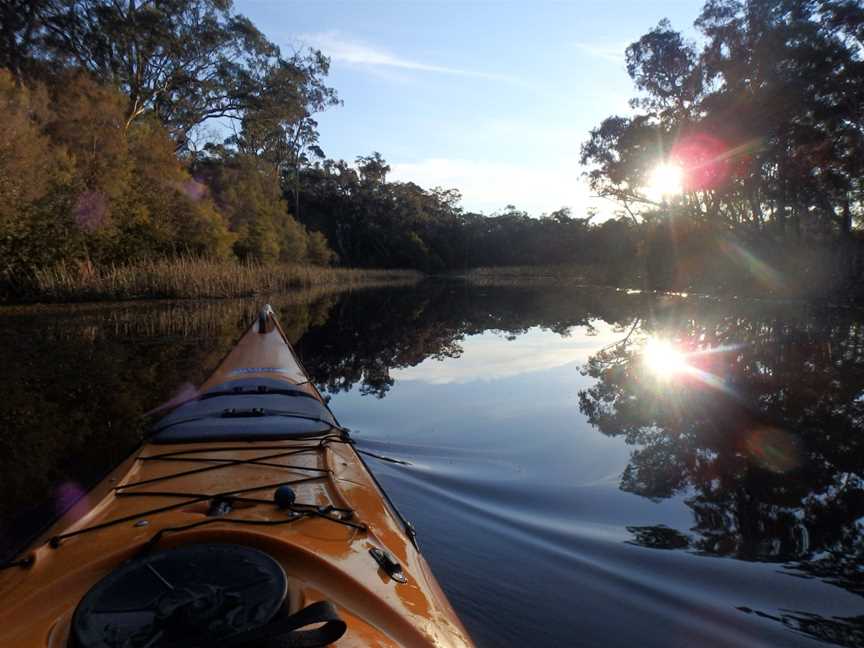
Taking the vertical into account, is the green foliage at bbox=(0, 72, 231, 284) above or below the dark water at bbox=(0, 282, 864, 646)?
above

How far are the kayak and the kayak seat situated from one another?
0.35ft

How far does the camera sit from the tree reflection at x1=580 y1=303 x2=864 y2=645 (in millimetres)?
2195

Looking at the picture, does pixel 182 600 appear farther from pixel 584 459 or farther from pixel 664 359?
pixel 664 359

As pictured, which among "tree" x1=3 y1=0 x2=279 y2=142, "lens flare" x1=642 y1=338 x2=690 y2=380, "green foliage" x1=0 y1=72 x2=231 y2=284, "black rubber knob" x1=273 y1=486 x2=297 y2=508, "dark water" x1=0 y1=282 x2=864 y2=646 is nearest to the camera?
"black rubber knob" x1=273 y1=486 x2=297 y2=508

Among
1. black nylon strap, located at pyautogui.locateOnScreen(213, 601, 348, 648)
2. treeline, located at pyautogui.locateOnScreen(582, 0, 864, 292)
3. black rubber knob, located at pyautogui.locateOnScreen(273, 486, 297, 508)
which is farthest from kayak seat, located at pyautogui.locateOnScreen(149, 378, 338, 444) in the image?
treeline, located at pyautogui.locateOnScreen(582, 0, 864, 292)

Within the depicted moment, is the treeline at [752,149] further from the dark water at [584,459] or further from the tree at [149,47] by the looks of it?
the tree at [149,47]

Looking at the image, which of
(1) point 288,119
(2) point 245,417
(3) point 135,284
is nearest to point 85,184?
(3) point 135,284

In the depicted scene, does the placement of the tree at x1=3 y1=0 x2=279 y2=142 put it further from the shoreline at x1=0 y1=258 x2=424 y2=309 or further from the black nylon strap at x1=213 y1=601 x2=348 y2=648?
the black nylon strap at x1=213 y1=601 x2=348 y2=648

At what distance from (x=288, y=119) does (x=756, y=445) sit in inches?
812

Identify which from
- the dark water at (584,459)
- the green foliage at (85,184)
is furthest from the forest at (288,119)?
the dark water at (584,459)

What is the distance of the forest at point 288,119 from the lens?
12328 mm

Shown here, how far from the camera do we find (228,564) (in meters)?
1.10

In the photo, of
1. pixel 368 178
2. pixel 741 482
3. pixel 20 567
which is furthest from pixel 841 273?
pixel 368 178

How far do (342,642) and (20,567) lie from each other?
0.88 meters
